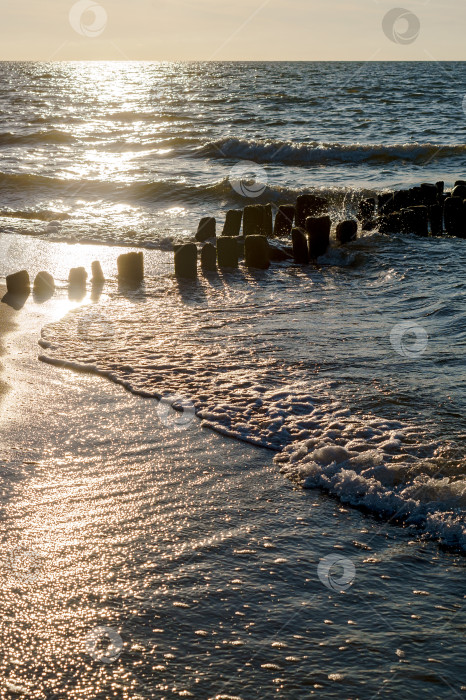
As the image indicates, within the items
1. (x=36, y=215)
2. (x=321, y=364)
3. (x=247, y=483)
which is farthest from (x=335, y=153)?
(x=247, y=483)

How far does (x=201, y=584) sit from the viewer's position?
3.54m

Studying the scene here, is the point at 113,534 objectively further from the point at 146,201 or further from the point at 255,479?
the point at 146,201

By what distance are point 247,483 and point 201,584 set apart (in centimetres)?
114

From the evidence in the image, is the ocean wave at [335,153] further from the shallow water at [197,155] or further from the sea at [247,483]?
the sea at [247,483]

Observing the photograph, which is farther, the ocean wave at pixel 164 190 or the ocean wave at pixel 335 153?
the ocean wave at pixel 335 153

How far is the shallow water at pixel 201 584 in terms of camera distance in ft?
9.64

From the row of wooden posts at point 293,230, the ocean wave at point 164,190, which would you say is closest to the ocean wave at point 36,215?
the ocean wave at point 164,190

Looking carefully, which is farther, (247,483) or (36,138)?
(36,138)

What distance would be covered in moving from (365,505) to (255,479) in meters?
0.71

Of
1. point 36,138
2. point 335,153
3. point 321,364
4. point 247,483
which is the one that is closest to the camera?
point 247,483

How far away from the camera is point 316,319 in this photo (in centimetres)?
826

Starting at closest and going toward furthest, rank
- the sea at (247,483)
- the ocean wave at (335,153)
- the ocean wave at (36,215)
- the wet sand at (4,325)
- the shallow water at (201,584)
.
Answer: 1. the shallow water at (201,584)
2. the sea at (247,483)
3. the wet sand at (4,325)
4. the ocean wave at (36,215)
5. the ocean wave at (335,153)

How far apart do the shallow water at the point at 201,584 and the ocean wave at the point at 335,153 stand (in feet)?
65.2

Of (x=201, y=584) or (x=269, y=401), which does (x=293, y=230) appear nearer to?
(x=269, y=401)
